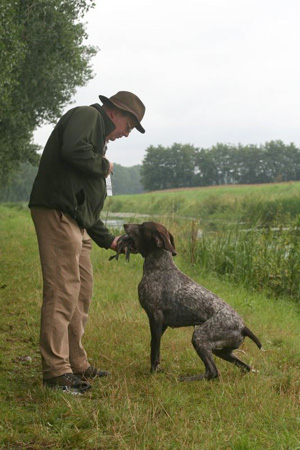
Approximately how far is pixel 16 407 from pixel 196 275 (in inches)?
280

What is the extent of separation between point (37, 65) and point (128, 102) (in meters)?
19.7

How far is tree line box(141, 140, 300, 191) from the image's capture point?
8756cm

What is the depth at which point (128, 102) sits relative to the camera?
4.42m

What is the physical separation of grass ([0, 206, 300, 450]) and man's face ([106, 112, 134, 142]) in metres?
2.05

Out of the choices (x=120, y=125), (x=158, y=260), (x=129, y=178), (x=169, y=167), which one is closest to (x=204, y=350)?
(x=158, y=260)

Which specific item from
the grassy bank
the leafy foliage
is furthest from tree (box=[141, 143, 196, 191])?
the leafy foliage

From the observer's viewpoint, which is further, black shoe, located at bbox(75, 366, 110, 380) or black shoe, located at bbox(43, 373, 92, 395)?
black shoe, located at bbox(75, 366, 110, 380)

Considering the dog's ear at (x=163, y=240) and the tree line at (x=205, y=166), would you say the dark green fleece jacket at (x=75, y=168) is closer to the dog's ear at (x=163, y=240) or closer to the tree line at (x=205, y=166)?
the dog's ear at (x=163, y=240)

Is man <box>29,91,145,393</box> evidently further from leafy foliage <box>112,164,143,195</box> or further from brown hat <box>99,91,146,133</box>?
leafy foliage <box>112,164,143,195</box>

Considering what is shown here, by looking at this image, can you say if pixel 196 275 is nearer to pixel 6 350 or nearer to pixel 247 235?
pixel 247 235

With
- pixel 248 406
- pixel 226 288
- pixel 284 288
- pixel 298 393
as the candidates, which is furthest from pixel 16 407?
pixel 284 288

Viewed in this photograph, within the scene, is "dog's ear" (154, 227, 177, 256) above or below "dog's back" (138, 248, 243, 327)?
above

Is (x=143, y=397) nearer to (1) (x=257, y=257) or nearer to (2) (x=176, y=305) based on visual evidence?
(2) (x=176, y=305)

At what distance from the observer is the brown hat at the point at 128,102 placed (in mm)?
4410
